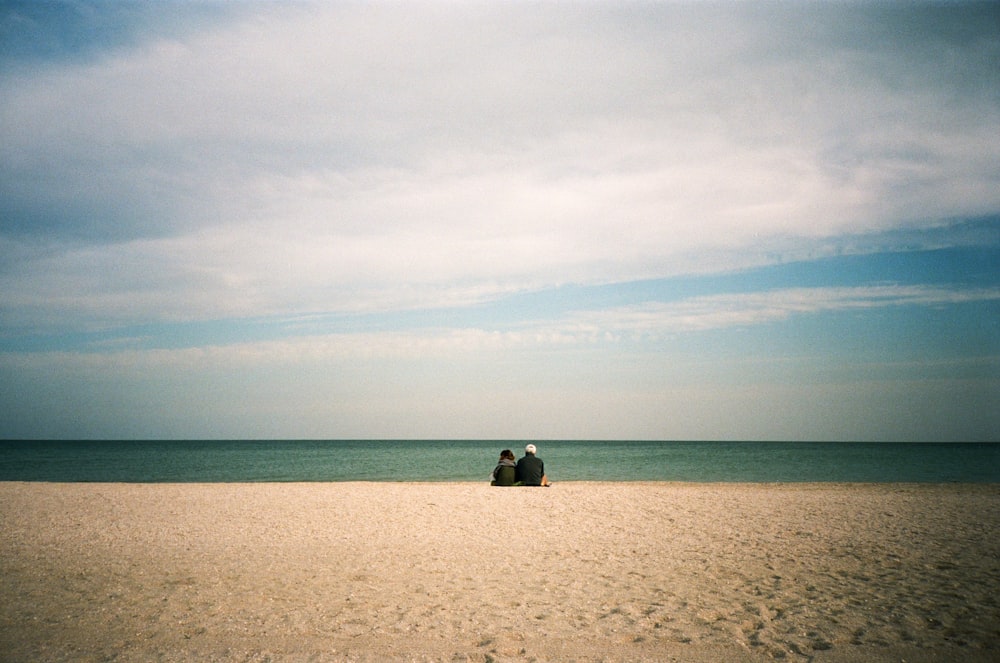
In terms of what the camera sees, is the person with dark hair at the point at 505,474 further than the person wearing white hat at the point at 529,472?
Yes

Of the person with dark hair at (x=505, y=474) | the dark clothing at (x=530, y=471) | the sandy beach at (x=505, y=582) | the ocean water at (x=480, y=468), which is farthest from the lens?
the ocean water at (x=480, y=468)

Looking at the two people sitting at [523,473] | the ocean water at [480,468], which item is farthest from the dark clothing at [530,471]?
the ocean water at [480,468]

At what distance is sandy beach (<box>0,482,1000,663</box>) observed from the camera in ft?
17.6

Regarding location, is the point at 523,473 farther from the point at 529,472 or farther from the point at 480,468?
the point at 480,468

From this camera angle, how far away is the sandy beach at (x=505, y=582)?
5379 mm

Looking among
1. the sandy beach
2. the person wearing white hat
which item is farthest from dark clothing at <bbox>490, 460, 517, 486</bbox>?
the sandy beach

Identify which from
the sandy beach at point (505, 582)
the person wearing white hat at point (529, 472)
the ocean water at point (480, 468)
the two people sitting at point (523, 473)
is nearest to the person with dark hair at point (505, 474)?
the two people sitting at point (523, 473)

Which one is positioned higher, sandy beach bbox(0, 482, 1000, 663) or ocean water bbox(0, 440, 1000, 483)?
sandy beach bbox(0, 482, 1000, 663)

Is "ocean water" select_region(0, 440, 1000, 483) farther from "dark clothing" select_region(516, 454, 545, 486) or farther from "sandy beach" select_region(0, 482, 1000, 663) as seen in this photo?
"sandy beach" select_region(0, 482, 1000, 663)

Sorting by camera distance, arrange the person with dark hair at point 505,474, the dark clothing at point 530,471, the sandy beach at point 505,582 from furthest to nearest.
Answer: the person with dark hair at point 505,474
the dark clothing at point 530,471
the sandy beach at point 505,582

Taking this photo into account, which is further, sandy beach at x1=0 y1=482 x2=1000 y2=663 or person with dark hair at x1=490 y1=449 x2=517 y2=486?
person with dark hair at x1=490 y1=449 x2=517 y2=486

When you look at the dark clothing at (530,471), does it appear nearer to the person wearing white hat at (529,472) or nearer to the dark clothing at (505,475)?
the person wearing white hat at (529,472)

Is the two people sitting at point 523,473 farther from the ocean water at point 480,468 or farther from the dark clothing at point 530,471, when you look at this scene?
the ocean water at point 480,468

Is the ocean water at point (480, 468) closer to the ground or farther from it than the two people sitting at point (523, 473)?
closer to the ground
